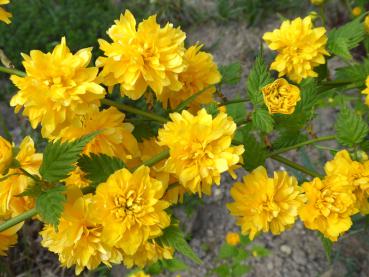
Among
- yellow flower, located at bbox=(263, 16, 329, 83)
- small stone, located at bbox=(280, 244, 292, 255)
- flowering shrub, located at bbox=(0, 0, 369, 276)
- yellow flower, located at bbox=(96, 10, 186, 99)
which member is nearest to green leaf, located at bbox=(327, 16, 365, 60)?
yellow flower, located at bbox=(263, 16, 329, 83)

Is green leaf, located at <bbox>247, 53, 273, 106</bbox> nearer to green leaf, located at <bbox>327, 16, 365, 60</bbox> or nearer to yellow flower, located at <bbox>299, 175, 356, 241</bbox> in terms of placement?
yellow flower, located at <bbox>299, 175, 356, 241</bbox>

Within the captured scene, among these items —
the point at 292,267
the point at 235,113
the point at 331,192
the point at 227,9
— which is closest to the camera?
the point at 331,192

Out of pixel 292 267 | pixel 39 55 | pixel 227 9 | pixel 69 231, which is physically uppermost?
pixel 39 55

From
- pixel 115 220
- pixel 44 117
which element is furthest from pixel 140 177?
pixel 44 117

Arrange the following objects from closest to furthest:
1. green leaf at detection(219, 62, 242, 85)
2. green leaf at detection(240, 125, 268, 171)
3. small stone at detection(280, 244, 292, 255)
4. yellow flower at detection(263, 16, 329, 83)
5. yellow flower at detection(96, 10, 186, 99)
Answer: yellow flower at detection(96, 10, 186, 99)
green leaf at detection(240, 125, 268, 171)
green leaf at detection(219, 62, 242, 85)
yellow flower at detection(263, 16, 329, 83)
small stone at detection(280, 244, 292, 255)

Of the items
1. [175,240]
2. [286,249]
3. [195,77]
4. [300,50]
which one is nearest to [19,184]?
[175,240]

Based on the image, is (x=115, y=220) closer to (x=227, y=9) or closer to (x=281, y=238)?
(x=281, y=238)

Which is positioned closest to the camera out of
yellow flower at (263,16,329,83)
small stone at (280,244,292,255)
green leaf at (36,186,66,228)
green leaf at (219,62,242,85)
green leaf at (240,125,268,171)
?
green leaf at (36,186,66,228)
